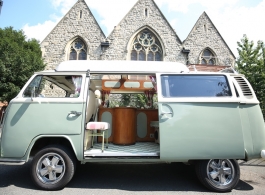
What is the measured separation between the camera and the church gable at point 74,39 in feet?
54.5

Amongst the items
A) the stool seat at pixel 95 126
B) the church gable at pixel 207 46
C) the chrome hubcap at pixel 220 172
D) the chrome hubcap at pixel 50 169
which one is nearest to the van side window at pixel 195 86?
the chrome hubcap at pixel 220 172

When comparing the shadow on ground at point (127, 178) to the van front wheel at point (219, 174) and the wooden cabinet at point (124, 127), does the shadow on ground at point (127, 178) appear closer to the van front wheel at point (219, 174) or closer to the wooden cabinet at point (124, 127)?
the van front wheel at point (219, 174)

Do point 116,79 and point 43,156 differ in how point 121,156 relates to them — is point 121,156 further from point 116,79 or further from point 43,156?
point 116,79

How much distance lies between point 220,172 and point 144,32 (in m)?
16.2

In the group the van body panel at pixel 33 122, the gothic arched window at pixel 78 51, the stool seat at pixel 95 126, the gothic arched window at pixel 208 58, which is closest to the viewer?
the van body panel at pixel 33 122

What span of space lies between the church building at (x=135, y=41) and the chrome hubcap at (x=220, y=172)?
14.4 metres

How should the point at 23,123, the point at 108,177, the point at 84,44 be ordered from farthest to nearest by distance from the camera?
1. the point at 84,44
2. the point at 108,177
3. the point at 23,123

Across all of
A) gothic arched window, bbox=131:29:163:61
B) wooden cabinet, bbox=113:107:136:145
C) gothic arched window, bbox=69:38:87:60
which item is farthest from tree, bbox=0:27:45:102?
wooden cabinet, bbox=113:107:136:145

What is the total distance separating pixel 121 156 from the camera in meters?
3.46

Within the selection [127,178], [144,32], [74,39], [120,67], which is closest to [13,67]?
[74,39]

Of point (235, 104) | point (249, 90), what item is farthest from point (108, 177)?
point (249, 90)

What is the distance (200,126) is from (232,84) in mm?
1106

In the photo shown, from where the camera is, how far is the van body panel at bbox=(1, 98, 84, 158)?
3.34m

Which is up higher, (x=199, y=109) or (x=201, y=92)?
(x=201, y=92)
